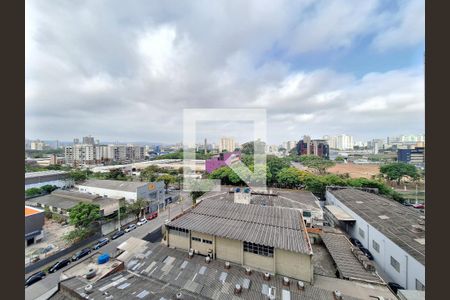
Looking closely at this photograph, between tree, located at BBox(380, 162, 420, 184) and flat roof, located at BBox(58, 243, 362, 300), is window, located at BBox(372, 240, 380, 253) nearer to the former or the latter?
flat roof, located at BBox(58, 243, 362, 300)

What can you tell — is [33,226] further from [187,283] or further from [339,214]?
[339,214]

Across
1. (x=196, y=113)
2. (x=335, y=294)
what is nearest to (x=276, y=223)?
(x=335, y=294)

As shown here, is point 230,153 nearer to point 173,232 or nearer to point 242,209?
point 242,209

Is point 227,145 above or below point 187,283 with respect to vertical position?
above

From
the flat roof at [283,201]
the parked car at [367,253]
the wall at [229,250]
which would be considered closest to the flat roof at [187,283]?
the wall at [229,250]

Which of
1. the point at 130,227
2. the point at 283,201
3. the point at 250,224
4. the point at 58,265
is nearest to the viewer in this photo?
the point at 250,224

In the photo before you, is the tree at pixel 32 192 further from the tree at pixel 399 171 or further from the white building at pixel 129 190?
the tree at pixel 399 171

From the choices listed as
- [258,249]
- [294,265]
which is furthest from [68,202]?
[294,265]

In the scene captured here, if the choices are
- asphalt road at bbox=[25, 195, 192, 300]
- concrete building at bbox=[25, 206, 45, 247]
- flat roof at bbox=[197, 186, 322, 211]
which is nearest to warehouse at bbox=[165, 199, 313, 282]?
flat roof at bbox=[197, 186, 322, 211]

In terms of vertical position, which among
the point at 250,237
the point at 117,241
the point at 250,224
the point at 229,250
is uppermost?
the point at 250,224
